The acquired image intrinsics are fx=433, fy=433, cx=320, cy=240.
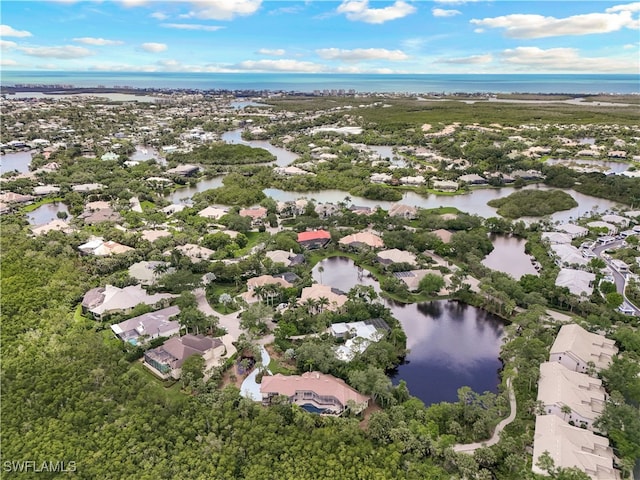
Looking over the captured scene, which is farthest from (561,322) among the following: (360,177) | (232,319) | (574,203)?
(360,177)

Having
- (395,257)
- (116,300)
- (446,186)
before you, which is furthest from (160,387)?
(446,186)

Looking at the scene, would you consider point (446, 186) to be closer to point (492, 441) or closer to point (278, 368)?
point (278, 368)

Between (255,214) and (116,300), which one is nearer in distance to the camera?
(116,300)

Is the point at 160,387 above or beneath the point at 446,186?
beneath

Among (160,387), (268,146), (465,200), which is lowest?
(160,387)

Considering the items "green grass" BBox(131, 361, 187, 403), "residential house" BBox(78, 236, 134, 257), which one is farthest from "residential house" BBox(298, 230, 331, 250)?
"green grass" BBox(131, 361, 187, 403)

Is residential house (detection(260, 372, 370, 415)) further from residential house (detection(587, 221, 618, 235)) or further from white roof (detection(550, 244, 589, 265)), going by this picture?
residential house (detection(587, 221, 618, 235))

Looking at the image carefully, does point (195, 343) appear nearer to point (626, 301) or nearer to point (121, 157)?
point (626, 301)
